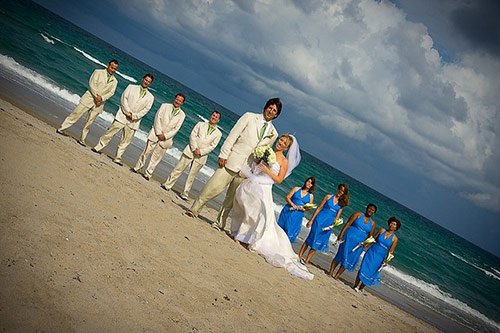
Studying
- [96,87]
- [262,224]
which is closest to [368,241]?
[262,224]

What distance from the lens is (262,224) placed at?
21.5 ft

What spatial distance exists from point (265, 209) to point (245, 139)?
132 cm

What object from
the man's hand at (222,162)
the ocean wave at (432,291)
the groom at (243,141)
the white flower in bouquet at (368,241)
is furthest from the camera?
the ocean wave at (432,291)

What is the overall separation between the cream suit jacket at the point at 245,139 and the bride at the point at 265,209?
0.67ft

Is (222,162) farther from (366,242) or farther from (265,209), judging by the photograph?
(366,242)

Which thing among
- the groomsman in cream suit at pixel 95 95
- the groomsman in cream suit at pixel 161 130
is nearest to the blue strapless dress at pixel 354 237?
the groomsman in cream suit at pixel 161 130

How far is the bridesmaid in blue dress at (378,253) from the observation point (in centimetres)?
883

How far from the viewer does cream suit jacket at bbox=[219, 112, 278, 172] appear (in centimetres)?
640

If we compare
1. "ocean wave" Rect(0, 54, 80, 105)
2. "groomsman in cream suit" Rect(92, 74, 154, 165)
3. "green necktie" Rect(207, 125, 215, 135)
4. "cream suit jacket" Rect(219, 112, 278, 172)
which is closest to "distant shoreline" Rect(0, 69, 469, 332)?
"groomsman in cream suit" Rect(92, 74, 154, 165)

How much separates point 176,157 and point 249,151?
11489 millimetres

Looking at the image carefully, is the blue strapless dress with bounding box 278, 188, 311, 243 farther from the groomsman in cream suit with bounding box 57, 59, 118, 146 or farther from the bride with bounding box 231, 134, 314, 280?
the groomsman in cream suit with bounding box 57, 59, 118, 146

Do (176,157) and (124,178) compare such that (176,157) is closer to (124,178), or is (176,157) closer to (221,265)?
(124,178)

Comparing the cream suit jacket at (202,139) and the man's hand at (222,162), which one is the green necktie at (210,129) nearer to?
the cream suit jacket at (202,139)

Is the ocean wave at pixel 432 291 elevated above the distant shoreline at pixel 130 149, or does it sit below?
above
